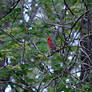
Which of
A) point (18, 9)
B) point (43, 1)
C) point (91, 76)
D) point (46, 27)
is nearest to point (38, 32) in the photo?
point (46, 27)

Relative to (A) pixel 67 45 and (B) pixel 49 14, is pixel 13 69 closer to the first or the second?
(A) pixel 67 45

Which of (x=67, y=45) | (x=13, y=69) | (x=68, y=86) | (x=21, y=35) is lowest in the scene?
(x=68, y=86)

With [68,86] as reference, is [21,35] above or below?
above

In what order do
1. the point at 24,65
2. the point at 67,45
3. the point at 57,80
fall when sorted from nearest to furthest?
the point at 67,45 < the point at 57,80 < the point at 24,65

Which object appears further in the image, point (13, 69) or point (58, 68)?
point (58, 68)

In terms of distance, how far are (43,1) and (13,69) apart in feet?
5.59

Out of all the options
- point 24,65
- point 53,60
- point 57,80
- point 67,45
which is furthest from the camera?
point 53,60

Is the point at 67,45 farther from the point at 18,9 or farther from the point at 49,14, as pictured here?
the point at 49,14

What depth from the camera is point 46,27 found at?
4656 mm

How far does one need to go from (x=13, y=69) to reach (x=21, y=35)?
722 millimetres

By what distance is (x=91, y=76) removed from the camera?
4.87 metres

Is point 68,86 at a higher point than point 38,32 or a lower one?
lower

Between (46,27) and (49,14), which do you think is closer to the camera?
(46,27)

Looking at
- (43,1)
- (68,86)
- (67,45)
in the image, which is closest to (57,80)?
(68,86)
